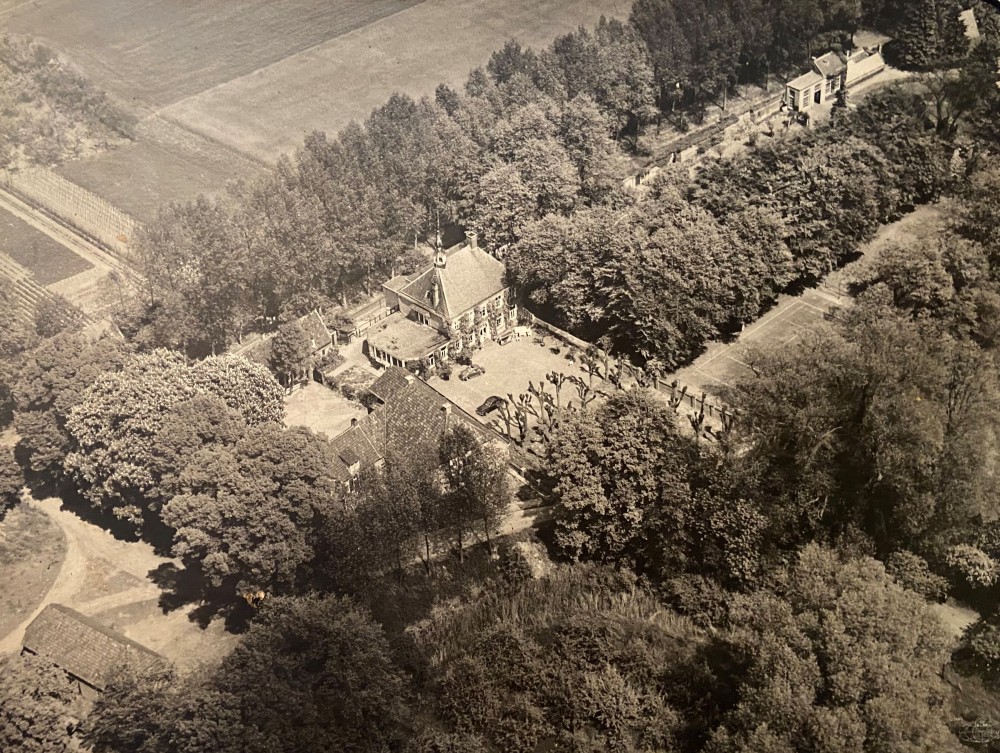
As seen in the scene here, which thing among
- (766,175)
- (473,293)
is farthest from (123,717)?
(766,175)

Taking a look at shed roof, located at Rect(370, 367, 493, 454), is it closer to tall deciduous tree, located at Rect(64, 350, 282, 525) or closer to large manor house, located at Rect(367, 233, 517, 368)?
large manor house, located at Rect(367, 233, 517, 368)

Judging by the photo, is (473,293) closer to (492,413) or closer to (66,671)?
(492,413)

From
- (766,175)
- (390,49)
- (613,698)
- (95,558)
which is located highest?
(390,49)

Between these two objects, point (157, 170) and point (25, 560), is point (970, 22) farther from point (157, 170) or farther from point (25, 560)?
point (25, 560)

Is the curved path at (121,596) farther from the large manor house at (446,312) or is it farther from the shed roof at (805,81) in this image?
the shed roof at (805,81)

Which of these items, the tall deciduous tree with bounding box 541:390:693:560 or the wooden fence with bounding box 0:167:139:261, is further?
the wooden fence with bounding box 0:167:139:261

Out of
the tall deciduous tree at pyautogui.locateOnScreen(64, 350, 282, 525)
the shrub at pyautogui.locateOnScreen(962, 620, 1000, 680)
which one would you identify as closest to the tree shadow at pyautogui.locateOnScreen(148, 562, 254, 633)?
the tall deciduous tree at pyautogui.locateOnScreen(64, 350, 282, 525)

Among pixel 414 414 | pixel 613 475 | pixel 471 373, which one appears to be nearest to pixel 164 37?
pixel 471 373
